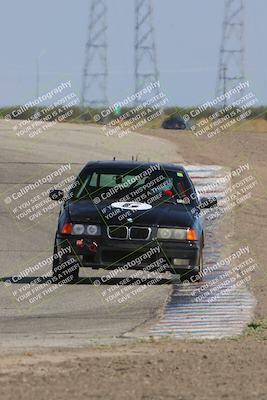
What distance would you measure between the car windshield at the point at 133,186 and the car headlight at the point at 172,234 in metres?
0.72

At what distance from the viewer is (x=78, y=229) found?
50.6 ft

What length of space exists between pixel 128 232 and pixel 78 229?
611mm

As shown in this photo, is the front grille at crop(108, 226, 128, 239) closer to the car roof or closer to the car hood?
the car hood

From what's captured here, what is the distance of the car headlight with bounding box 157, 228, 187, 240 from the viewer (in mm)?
15508

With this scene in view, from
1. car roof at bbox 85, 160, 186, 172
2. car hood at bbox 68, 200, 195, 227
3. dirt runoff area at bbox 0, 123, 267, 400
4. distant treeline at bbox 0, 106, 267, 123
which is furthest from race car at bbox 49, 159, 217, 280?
distant treeline at bbox 0, 106, 267, 123

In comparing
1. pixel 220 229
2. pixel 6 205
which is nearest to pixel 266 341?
pixel 220 229

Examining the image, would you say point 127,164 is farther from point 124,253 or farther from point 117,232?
point 124,253

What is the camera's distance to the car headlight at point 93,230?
15.4 m

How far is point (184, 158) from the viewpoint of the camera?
129 feet

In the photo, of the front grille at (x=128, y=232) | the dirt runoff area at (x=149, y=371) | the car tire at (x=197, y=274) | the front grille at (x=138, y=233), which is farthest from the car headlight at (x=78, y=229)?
the dirt runoff area at (x=149, y=371)

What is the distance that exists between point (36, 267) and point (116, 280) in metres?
2.14

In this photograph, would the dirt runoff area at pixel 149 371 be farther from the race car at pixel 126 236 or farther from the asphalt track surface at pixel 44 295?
the race car at pixel 126 236

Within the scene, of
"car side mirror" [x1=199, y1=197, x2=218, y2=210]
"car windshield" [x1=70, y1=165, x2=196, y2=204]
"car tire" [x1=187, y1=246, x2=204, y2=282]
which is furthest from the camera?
"car side mirror" [x1=199, y1=197, x2=218, y2=210]

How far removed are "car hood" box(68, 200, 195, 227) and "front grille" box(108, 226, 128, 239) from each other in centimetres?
6
